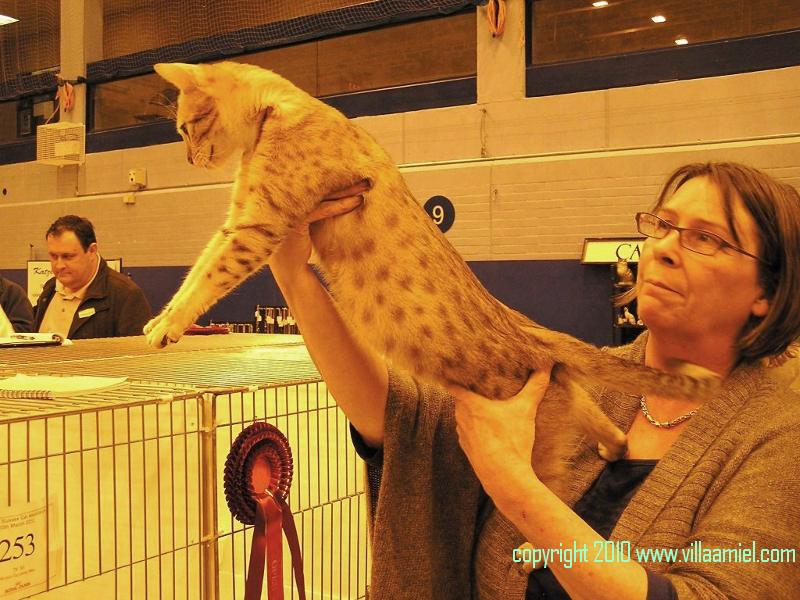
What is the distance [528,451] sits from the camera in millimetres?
1212

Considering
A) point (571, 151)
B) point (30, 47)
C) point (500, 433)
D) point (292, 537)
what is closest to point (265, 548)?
point (292, 537)

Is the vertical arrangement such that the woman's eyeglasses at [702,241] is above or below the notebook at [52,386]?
above

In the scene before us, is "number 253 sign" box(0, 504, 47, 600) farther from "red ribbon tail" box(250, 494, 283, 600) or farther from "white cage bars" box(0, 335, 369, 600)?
"red ribbon tail" box(250, 494, 283, 600)

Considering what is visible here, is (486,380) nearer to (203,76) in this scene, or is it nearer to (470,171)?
(203,76)

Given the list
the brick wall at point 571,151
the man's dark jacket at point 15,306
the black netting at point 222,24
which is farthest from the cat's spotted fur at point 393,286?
the black netting at point 222,24

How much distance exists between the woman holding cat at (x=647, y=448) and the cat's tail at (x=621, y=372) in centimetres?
4

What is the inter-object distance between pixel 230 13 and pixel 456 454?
7.56 meters

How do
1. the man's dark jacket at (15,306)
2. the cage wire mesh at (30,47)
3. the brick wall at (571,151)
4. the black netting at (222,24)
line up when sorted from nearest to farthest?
the man's dark jacket at (15,306), the brick wall at (571,151), the black netting at (222,24), the cage wire mesh at (30,47)

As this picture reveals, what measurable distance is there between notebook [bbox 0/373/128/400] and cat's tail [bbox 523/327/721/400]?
2.74 ft

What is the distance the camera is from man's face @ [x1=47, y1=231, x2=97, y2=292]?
12.6 ft

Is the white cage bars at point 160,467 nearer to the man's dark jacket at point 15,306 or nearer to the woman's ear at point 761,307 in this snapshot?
the woman's ear at point 761,307

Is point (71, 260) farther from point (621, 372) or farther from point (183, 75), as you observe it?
point (621, 372)

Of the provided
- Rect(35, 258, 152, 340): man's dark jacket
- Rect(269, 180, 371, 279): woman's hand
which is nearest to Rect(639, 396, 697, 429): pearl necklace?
Rect(269, 180, 371, 279): woman's hand

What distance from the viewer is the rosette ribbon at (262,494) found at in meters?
1.47
